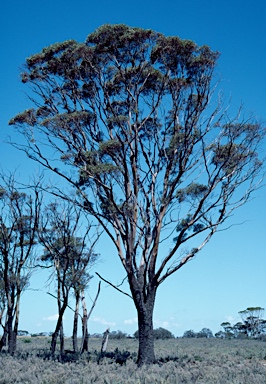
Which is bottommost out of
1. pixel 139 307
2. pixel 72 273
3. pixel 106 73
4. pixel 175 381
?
pixel 175 381

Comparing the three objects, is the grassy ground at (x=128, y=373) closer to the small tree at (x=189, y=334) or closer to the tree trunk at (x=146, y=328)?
the tree trunk at (x=146, y=328)

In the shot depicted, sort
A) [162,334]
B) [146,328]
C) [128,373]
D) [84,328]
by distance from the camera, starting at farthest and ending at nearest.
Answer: [162,334] → [84,328] → [146,328] → [128,373]

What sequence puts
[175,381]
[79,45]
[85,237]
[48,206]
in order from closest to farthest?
1. [175,381]
2. [79,45]
3. [48,206]
4. [85,237]

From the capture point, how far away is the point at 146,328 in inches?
546

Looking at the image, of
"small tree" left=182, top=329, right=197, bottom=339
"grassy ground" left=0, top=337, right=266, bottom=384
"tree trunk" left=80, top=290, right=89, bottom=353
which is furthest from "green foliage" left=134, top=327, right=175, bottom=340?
"grassy ground" left=0, top=337, right=266, bottom=384

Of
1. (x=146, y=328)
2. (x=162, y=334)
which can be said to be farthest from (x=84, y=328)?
(x=162, y=334)

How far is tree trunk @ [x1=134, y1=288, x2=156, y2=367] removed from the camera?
13.5m

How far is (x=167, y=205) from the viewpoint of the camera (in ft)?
49.7

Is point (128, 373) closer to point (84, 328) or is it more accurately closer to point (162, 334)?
point (84, 328)

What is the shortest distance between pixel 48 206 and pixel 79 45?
7.62 meters

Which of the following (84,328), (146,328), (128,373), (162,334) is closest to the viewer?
(128,373)

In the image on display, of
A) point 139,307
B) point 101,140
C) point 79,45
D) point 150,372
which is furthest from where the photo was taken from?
point 101,140

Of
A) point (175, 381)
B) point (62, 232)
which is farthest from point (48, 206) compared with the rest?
point (175, 381)

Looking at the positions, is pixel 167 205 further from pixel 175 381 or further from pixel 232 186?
pixel 175 381
